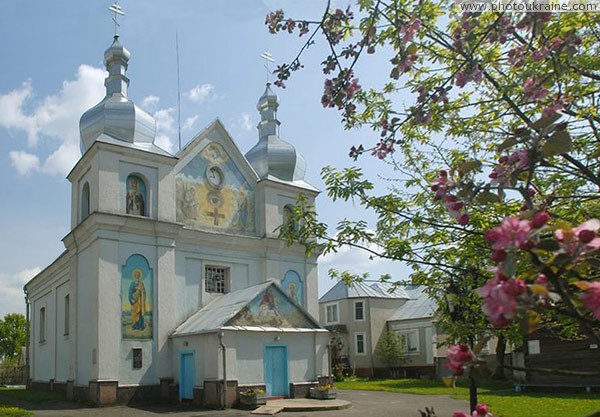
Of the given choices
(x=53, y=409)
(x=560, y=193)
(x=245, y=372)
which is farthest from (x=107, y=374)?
(x=560, y=193)

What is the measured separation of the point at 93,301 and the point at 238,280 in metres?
6.50

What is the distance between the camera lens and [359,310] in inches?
1725

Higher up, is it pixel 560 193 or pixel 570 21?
pixel 570 21

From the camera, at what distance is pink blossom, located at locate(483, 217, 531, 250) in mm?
2316

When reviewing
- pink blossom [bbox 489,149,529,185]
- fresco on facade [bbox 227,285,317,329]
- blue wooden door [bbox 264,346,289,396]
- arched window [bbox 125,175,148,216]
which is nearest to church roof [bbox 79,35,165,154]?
arched window [bbox 125,175,148,216]

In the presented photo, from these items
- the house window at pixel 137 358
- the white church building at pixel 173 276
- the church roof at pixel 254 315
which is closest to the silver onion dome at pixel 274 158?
the white church building at pixel 173 276

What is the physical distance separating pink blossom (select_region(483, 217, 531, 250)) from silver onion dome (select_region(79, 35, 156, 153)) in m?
23.9

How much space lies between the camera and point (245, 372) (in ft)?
70.3

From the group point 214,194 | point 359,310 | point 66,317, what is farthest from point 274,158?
point 359,310

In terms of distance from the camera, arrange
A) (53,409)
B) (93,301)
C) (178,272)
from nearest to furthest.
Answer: (53,409), (93,301), (178,272)

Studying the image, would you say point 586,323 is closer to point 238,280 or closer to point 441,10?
point 441,10

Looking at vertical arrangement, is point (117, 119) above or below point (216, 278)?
above

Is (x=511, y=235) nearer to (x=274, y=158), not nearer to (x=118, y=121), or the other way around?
(x=118, y=121)

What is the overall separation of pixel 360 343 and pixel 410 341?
344 cm
